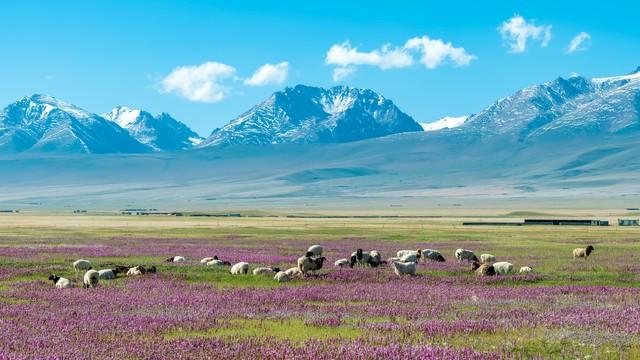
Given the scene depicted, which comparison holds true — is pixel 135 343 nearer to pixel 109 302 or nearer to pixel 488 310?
pixel 109 302

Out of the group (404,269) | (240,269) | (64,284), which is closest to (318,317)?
(64,284)


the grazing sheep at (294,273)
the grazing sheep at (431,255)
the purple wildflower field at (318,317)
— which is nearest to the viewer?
the purple wildflower field at (318,317)

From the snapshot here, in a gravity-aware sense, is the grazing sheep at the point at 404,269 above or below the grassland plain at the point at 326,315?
above

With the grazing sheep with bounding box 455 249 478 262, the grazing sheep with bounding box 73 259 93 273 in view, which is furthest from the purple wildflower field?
the grazing sheep with bounding box 455 249 478 262

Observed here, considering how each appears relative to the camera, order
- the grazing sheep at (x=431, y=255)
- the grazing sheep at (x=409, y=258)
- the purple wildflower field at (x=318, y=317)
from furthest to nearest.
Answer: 1. the grazing sheep at (x=431, y=255)
2. the grazing sheep at (x=409, y=258)
3. the purple wildflower field at (x=318, y=317)

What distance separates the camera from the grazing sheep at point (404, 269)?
102 ft

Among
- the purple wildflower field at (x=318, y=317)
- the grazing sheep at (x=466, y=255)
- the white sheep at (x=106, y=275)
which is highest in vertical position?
the grazing sheep at (x=466, y=255)

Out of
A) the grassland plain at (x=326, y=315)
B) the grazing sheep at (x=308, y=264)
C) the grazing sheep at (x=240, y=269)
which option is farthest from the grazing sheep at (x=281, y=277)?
the grazing sheep at (x=240, y=269)

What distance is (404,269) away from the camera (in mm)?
31062

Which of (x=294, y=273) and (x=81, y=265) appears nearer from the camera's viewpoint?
(x=294, y=273)

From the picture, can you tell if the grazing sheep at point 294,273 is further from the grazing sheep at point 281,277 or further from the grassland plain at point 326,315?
the grassland plain at point 326,315

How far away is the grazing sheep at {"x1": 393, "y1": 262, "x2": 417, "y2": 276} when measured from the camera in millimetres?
30969

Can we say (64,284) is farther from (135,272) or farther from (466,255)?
(466,255)

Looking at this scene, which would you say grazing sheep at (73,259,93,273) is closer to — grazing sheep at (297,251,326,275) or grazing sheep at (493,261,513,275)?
grazing sheep at (297,251,326,275)
